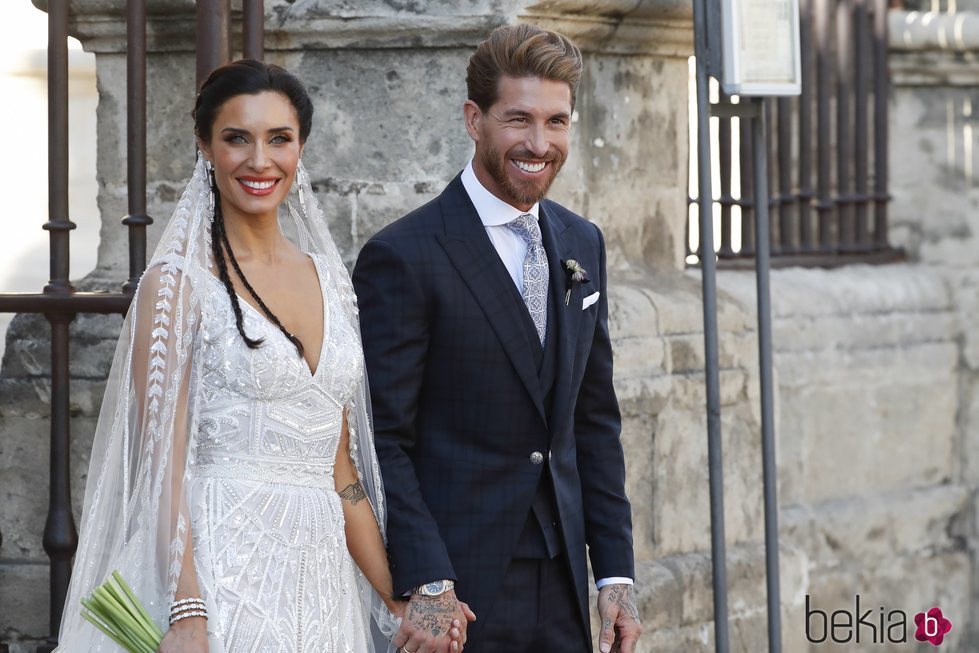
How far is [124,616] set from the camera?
9.66ft

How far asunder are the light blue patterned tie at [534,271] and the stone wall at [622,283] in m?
1.03

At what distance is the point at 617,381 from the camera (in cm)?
475

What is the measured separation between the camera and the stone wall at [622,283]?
4.44 metres

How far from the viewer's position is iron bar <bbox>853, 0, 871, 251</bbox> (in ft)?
22.6

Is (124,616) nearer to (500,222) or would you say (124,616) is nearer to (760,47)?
(500,222)

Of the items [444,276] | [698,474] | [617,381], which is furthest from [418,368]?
[698,474]

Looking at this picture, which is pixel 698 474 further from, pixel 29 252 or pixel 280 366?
pixel 29 252

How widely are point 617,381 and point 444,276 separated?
58.9 inches

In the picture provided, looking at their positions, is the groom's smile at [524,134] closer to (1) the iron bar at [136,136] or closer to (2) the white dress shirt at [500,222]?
(2) the white dress shirt at [500,222]

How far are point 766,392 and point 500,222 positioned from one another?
140 cm

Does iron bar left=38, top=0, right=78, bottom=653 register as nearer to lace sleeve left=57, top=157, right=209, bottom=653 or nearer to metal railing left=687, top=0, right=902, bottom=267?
lace sleeve left=57, top=157, right=209, bottom=653

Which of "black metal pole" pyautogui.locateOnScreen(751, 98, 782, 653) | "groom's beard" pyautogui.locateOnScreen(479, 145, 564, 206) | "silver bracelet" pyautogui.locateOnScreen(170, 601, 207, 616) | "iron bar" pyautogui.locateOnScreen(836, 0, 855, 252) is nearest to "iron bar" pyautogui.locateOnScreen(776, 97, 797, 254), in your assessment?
"iron bar" pyautogui.locateOnScreen(836, 0, 855, 252)

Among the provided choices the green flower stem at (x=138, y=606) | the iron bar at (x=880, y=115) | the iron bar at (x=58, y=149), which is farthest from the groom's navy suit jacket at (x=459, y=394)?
the iron bar at (x=880, y=115)
